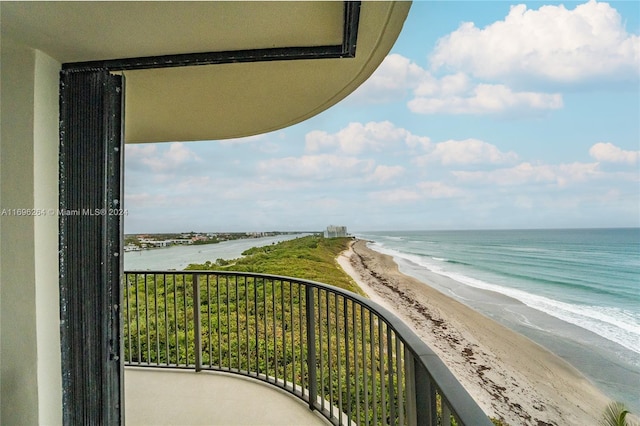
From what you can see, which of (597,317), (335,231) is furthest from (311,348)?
(597,317)

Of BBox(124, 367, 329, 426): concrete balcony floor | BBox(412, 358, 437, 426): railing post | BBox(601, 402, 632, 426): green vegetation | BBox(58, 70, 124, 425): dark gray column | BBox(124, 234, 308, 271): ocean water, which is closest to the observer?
BBox(412, 358, 437, 426): railing post

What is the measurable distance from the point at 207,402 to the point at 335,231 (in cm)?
1559

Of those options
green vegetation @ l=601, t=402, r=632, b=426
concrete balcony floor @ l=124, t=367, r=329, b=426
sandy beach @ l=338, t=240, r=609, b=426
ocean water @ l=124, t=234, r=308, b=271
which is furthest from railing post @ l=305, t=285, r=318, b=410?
green vegetation @ l=601, t=402, r=632, b=426

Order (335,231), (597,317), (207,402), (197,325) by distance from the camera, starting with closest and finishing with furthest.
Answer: (207,402)
(197,325)
(597,317)
(335,231)

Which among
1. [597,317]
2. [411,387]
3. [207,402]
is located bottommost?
[597,317]

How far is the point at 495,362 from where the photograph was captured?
1341 cm

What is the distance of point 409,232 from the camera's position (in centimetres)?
3209

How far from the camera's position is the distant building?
17666mm

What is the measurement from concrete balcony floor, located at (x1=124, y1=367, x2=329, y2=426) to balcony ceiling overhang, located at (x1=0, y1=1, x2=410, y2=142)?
2057 millimetres

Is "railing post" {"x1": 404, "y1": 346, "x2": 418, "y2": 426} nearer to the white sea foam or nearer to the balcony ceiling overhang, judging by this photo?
the balcony ceiling overhang

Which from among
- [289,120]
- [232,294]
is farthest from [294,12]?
[232,294]

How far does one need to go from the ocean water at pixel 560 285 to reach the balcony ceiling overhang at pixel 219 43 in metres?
13.4

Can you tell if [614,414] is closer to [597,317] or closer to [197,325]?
[597,317]

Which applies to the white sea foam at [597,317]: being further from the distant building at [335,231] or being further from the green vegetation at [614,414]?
the distant building at [335,231]
